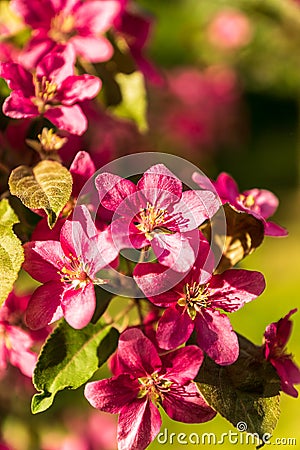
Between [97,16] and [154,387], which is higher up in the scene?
[97,16]

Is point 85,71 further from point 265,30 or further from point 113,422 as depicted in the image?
point 265,30

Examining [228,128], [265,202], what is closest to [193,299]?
[265,202]

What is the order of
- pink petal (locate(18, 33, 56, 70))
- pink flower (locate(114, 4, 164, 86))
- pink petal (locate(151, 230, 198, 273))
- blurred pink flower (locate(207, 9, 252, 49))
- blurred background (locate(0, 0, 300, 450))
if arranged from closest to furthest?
pink petal (locate(151, 230, 198, 273)) → pink petal (locate(18, 33, 56, 70)) → pink flower (locate(114, 4, 164, 86)) → blurred background (locate(0, 0, 300, 450)) → blurred pink flower (locate(207, 9, 252, 49))

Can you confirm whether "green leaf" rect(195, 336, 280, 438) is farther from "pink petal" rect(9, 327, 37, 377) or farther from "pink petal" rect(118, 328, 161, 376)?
"pink petal" rect(9, 327, 37, 377)

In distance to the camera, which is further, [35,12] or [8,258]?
[35,12]

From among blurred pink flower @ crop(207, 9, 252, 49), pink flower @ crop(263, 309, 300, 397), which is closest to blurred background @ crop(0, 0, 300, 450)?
blurred pink flower @ crop(207, 9, 252, 49)

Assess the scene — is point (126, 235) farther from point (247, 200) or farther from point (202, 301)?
point (247, 200)

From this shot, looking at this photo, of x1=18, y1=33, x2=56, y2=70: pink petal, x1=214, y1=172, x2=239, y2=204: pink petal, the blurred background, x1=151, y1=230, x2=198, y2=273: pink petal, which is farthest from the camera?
the blurred background
